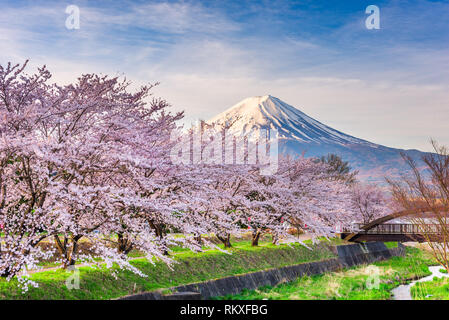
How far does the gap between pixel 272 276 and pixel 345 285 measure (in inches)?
164

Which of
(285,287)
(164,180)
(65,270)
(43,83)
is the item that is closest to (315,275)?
(285,287)

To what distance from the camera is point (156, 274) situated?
17062mm

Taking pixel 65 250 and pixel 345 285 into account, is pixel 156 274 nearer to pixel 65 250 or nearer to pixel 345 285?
pixel 65 250

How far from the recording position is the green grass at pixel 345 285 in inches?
816

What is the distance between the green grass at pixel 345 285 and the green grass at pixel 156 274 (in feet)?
4.67

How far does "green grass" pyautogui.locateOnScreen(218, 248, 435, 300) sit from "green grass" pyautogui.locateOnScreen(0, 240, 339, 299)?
4.67 feet

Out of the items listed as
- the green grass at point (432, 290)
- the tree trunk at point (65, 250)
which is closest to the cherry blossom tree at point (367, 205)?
the green grass at point (432, 290)

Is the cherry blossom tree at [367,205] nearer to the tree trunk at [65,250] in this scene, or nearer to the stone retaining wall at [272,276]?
the stone retaining wall at [272,276]

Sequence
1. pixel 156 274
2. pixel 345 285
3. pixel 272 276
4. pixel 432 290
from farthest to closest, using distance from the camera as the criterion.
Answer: pixel 345 285
pixel 432 290
pixel 272 276
pixel 156 274

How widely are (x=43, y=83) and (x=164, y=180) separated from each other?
4.82m

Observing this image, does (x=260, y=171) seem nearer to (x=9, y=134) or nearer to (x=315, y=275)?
(x=315, y=275)

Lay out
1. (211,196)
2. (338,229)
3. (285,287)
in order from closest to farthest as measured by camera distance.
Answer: (211,196) → (285,287) → (338,229)

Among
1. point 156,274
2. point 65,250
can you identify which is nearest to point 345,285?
point 156,274
